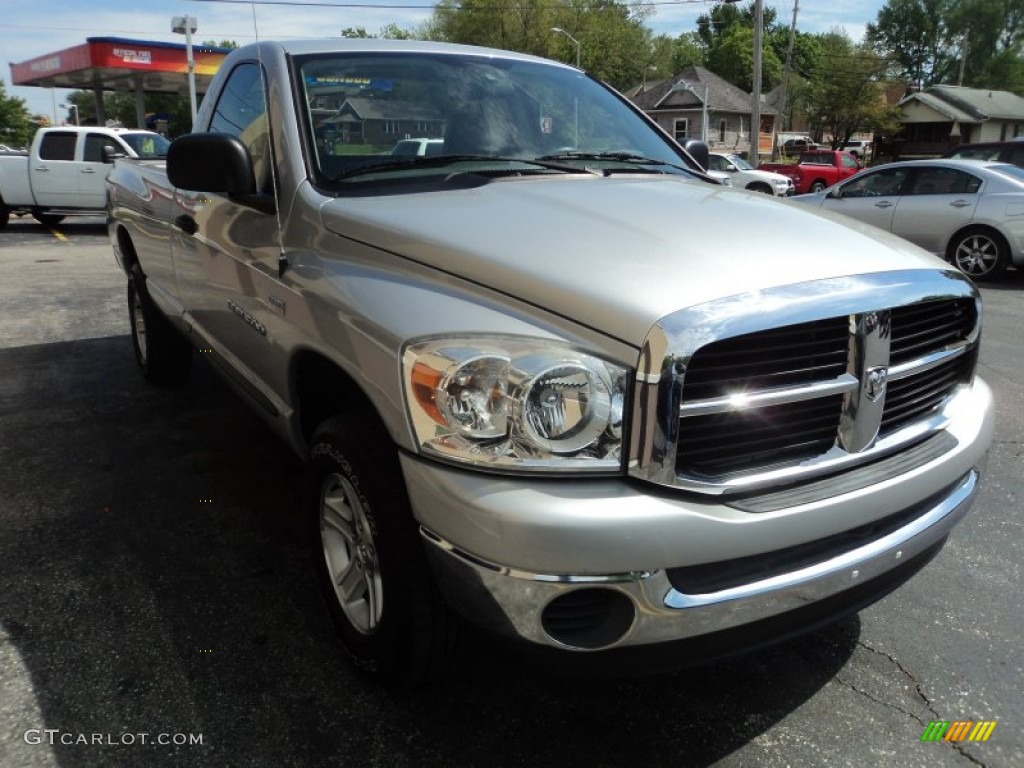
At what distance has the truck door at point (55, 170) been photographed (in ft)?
50.7

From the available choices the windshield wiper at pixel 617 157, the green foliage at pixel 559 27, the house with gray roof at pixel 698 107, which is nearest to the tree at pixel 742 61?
the house with gray roof at pixel 698 107

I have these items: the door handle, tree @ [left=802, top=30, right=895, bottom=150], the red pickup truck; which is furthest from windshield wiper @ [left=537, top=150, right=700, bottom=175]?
tree @ [left=802, top=30, right=895, bottom=150]

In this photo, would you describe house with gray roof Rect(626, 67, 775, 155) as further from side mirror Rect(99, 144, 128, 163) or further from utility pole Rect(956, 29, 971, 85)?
side mirror Rect(99, 144, 128, 163)

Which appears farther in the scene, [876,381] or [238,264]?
[238,264]

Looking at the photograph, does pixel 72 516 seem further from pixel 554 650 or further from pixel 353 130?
pixel 554 650

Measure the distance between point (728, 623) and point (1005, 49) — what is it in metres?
87.7

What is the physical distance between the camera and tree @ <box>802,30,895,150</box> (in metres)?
50.4

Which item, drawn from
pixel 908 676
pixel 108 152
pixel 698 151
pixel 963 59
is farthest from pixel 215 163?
pixel 963 59

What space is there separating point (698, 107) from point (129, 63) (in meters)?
37.7

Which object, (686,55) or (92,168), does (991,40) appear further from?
(92,168)

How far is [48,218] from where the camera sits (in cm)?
1664

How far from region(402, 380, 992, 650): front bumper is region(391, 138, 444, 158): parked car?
55.7 inches

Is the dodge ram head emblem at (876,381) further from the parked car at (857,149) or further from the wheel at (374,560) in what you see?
the parked car at (857,149)

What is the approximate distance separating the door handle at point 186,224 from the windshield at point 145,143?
43.0ft
